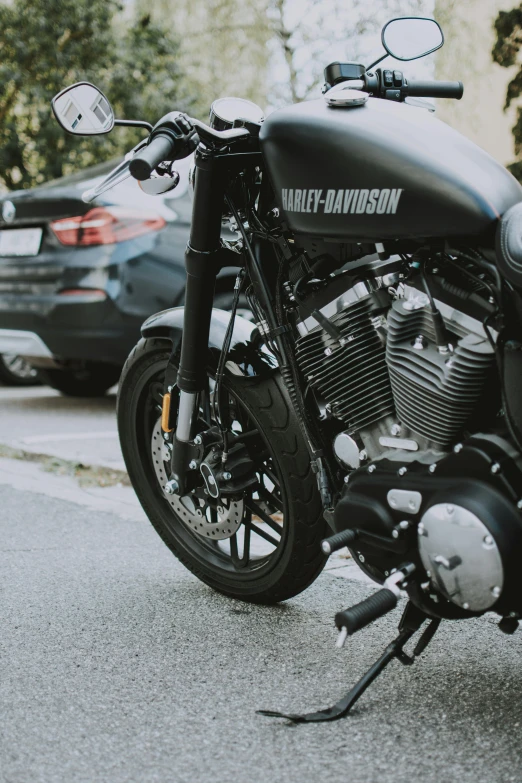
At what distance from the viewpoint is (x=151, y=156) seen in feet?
7.28

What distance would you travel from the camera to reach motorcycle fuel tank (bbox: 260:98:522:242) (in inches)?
77.4

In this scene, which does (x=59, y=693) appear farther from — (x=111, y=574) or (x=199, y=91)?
(x=199, y=91)

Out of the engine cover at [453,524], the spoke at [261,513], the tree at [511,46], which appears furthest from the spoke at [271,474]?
the tree at [511,46]

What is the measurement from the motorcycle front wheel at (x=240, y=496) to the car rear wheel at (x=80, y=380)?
3.91 metres

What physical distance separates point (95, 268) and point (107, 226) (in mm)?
255

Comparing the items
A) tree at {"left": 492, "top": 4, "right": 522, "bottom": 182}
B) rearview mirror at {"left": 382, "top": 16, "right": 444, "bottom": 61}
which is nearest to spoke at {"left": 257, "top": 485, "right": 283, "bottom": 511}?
rearview mirror at {"left": 382, "top": 16, "right": 444, "bottom": 61}

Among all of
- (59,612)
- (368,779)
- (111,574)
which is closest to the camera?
(368,779)

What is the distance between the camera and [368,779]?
1.93 m

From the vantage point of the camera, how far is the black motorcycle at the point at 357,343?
1.97 m

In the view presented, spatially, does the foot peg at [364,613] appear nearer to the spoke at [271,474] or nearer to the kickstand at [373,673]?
the kickstand at [373,673]

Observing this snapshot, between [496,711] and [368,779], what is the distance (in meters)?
0.44

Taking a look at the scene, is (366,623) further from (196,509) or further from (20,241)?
(20,241)

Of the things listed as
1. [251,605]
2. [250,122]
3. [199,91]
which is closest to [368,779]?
[251,605]

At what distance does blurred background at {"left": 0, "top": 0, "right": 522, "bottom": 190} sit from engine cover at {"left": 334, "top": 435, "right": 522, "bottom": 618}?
32.6 ft
